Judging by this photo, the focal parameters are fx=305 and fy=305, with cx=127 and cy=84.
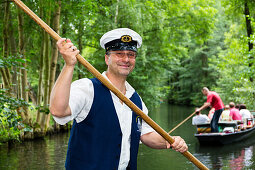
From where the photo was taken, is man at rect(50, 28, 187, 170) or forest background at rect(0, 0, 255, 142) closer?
man at rect(50, 28, 187, 170)

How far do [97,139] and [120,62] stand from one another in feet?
1.74

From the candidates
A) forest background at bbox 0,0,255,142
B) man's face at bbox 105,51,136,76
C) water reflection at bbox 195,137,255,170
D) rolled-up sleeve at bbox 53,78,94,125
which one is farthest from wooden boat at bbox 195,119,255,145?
rolled-up sleeve at bbox 53,78,94,125

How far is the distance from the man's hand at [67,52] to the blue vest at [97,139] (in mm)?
271

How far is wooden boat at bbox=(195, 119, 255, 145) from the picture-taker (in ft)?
32.6

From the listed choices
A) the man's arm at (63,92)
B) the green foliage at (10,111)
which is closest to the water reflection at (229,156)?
the green foliage at (10,111)

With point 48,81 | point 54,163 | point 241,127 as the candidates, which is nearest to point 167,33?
point 241,127

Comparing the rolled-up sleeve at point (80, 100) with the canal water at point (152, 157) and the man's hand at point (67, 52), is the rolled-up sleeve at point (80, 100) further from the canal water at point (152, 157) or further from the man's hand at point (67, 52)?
the canal water at point (152, 157)

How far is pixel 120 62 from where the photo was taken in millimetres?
1979

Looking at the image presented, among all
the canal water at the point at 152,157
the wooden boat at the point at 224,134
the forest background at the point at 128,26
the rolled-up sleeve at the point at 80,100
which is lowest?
the canal water at the point at 152,157

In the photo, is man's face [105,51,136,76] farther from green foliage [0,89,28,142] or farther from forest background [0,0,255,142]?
forest background [0,0,255,142]

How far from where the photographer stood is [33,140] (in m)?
10.9

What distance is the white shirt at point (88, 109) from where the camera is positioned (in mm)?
1664

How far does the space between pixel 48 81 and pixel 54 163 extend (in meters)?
3.36

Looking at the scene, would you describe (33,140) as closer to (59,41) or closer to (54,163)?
(54,163)
